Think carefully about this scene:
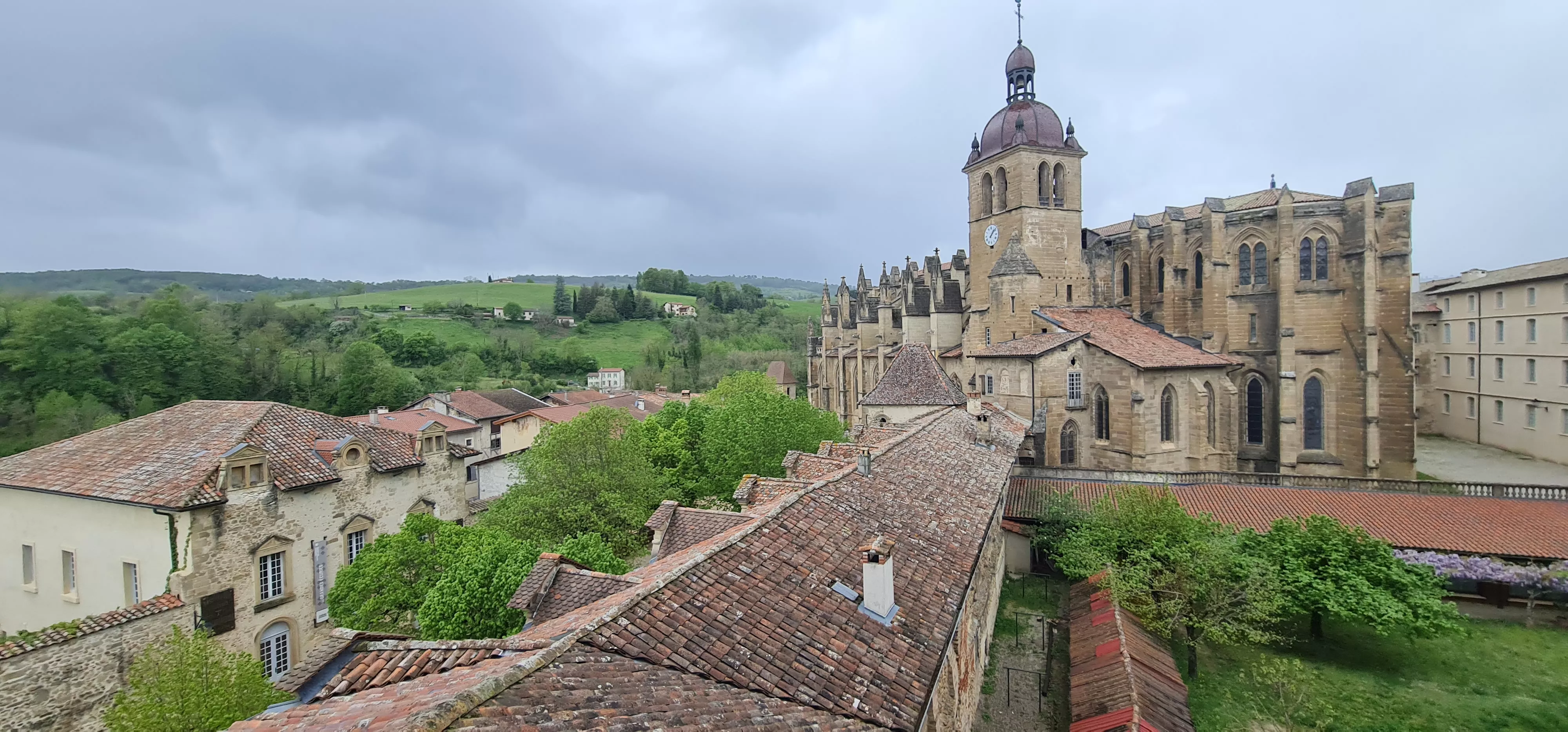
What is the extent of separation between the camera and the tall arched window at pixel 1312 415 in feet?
121

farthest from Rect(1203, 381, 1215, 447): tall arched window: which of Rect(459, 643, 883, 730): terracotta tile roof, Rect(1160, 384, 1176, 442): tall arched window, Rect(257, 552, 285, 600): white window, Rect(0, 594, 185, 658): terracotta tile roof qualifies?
Rect(0, 594, 185, 658): terracotta tile roof

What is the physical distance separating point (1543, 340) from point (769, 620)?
182 feet

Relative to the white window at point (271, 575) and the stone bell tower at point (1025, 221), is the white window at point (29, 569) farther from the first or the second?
the stone bell tower at point (1025, 221)

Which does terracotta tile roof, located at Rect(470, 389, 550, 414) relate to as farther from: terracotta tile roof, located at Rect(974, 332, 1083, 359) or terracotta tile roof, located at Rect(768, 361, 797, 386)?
terracotta tile roof, located at Rect(974, 332, 1083, 359)

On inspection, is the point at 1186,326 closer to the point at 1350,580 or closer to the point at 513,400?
A: the point at 1350,580

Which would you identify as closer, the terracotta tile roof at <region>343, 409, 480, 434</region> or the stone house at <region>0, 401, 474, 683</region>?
the stone house at <region>0, 401, 474, 683</region>

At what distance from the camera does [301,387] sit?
248 feet

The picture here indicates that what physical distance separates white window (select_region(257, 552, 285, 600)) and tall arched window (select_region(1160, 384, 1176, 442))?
38124mm

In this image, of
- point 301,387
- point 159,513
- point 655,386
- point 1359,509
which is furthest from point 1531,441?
point 301,387

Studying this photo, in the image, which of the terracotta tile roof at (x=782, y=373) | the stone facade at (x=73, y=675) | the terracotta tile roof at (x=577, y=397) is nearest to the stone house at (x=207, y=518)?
the stone facade at (x=73, y=675)

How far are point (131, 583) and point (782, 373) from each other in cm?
8281

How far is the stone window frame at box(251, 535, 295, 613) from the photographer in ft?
71.3

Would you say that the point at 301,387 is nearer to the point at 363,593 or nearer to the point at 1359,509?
the point at 363,593

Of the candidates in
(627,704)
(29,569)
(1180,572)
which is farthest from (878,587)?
(29,569)
